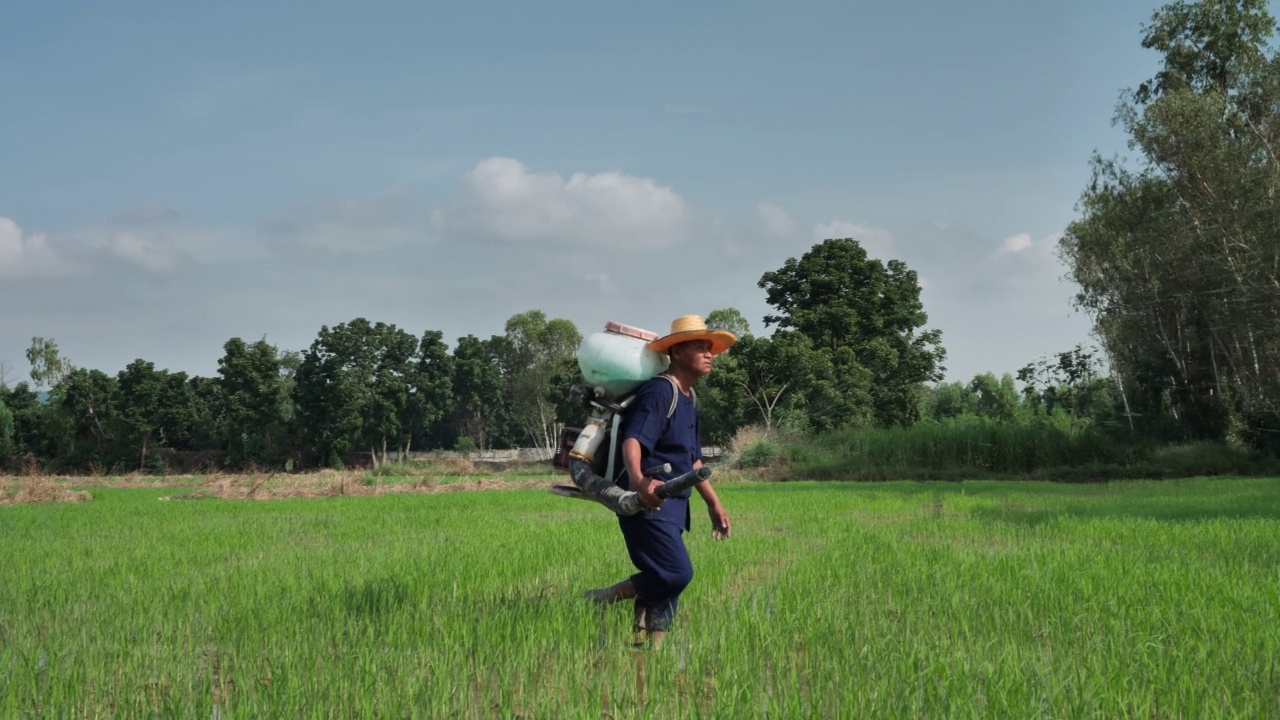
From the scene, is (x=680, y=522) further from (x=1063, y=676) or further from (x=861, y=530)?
(x=861, y=530)

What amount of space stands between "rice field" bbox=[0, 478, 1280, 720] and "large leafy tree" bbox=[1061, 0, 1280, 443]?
770 inches

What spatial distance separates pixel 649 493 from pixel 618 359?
2.10 feet

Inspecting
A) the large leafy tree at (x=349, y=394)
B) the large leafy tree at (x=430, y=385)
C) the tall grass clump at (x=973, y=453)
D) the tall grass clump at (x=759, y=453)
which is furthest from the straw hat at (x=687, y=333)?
the large leafy tree at (x=430, y=385)

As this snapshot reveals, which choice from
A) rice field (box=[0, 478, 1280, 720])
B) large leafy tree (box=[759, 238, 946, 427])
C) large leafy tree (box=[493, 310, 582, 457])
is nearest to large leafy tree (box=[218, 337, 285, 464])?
large leafy tree (box=[493, 310, 582, 457])

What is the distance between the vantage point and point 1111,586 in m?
5.38

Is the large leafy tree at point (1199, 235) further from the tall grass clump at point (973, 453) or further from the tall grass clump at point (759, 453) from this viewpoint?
the tall grass clump at point (759, 453)

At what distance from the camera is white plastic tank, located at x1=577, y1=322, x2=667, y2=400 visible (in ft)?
13.6

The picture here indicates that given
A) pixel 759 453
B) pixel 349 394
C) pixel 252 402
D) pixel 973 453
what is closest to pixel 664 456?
pixel 973 453

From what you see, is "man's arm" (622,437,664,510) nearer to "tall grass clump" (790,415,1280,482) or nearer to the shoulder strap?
the shoulder strap

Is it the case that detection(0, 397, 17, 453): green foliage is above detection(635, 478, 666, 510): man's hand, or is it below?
above

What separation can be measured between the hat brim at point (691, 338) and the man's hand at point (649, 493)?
2.10 ft

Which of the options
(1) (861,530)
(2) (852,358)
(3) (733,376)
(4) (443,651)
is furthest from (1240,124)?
(4) (443,651)

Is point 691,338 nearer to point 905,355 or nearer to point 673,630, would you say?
point 673,630

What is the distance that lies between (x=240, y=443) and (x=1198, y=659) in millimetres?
56513
